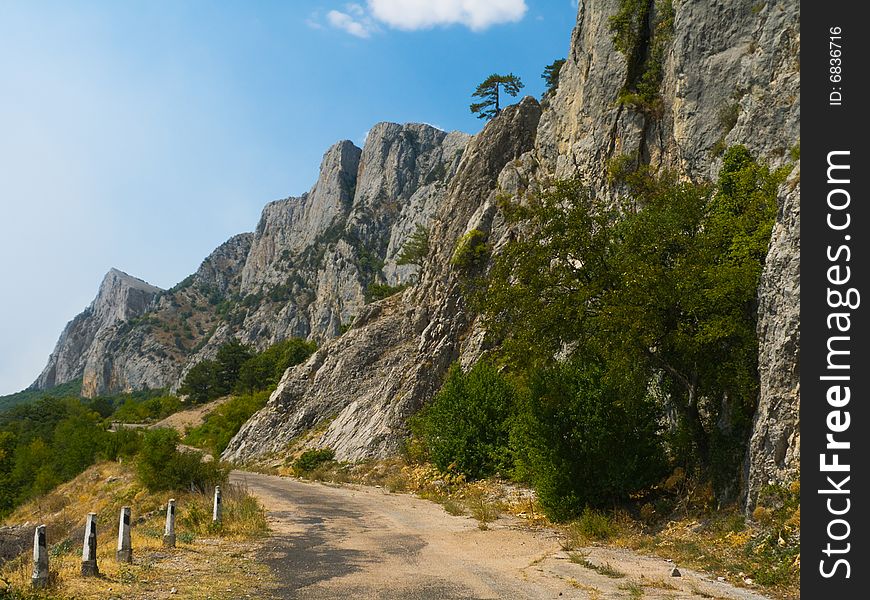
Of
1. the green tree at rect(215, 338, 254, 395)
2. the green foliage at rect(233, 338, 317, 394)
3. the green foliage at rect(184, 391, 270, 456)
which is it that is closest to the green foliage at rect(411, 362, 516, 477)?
the green foliage at rect(184, 391, 270, 456)

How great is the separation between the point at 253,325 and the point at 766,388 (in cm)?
15195

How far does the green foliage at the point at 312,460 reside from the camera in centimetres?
4403

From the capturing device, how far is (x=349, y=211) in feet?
545

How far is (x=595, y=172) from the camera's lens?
40062 millimetres

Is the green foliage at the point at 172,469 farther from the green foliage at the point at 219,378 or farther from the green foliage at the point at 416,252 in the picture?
the green foliage at the point at 219,378

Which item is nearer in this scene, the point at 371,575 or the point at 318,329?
the point at 371,575

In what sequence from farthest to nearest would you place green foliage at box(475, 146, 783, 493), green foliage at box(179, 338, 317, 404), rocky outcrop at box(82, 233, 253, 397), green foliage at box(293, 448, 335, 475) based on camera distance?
rocky outcrop at box(82, 233, 253, 397) < green foliage at box(179, 338, 317, 404) < green foliage at box(293, 448, 335, 475) < green foliage at box(475, 146, 783, 493)

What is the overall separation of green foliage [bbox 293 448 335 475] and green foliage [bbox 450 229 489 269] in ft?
62.2

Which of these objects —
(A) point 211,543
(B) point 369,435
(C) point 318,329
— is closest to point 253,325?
(C) point 318,329

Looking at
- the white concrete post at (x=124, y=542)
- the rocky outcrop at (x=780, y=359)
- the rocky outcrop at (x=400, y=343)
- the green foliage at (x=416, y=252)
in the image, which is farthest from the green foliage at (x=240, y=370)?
the rocky outcrop at (x=780, y=359)

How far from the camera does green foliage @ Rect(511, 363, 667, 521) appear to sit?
17.6m

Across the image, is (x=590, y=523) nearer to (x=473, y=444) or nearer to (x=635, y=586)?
(x=635, y=586)

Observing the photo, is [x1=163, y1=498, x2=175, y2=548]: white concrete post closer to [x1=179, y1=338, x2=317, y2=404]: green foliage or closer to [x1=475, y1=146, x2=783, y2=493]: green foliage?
[x1=475, y1=146, x2=783, y2=493]: green foliage

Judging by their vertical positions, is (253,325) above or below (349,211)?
below
